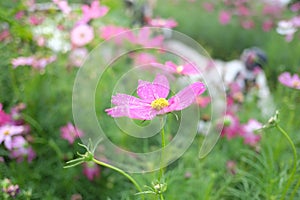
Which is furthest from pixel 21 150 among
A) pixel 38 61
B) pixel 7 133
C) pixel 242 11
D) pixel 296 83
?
pixel 242 11

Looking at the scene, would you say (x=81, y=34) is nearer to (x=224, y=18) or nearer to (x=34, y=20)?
(x=34, y=20)

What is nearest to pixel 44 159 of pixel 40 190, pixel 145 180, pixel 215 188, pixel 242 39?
pixel 40 190

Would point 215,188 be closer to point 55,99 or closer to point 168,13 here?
point 55,99

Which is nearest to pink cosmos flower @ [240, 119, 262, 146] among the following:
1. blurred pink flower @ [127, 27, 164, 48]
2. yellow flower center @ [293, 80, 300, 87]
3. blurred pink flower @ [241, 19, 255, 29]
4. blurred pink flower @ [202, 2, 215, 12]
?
yellow flower center @ [293, 80, 300, 87]

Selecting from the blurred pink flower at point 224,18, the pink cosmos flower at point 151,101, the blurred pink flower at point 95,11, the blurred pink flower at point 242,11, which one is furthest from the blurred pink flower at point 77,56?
the blurred pink flower at point 242,11

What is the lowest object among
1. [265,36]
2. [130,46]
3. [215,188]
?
[215,188]
